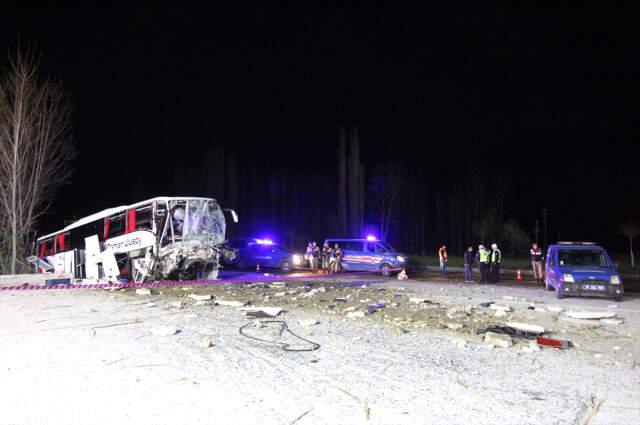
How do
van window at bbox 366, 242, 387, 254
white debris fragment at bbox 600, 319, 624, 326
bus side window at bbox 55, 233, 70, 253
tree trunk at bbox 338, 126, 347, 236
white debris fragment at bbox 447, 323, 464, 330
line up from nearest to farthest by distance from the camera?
white debris fragment at bbox 447, 323, 464, 330 → white debris fragment at bbox 600, 319, 624, 326 → bus side window at bbox 55, 233, 70, 253 → van window at bbox 366, 242, 387, 254 → tree trunk at bbox 338, 126, 347, 236

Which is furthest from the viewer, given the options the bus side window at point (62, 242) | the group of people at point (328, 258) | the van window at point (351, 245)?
the group of people at point (328, 258)

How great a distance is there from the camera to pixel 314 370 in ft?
20.9

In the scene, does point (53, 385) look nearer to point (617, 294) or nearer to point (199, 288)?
point (199, 288)

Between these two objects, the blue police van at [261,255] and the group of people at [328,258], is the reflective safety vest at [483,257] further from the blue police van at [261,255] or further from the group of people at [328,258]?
the blue police van at [261,255]

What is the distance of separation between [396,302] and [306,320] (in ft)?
12.0

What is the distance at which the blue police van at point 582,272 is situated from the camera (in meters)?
13.5

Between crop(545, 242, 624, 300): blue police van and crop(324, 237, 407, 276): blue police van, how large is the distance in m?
8.24

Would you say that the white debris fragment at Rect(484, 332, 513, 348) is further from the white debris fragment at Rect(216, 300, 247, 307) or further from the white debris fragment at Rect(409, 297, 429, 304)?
the white debris fragment at Rect(216, 300, 247, 307)

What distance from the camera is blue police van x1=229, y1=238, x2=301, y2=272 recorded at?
2644 cm

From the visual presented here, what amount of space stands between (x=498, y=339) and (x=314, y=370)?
352 centimetres

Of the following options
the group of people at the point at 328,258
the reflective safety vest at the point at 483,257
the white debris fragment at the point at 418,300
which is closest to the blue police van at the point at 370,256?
the group of people at the point at 328,258

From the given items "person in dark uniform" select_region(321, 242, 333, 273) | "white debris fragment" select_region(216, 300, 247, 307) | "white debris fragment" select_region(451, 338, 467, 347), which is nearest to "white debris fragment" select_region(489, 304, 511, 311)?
"white debris fragment" select_region(451, 338, 467, 347)

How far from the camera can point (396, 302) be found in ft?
41.2

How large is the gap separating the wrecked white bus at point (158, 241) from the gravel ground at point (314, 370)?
5.04 metres
